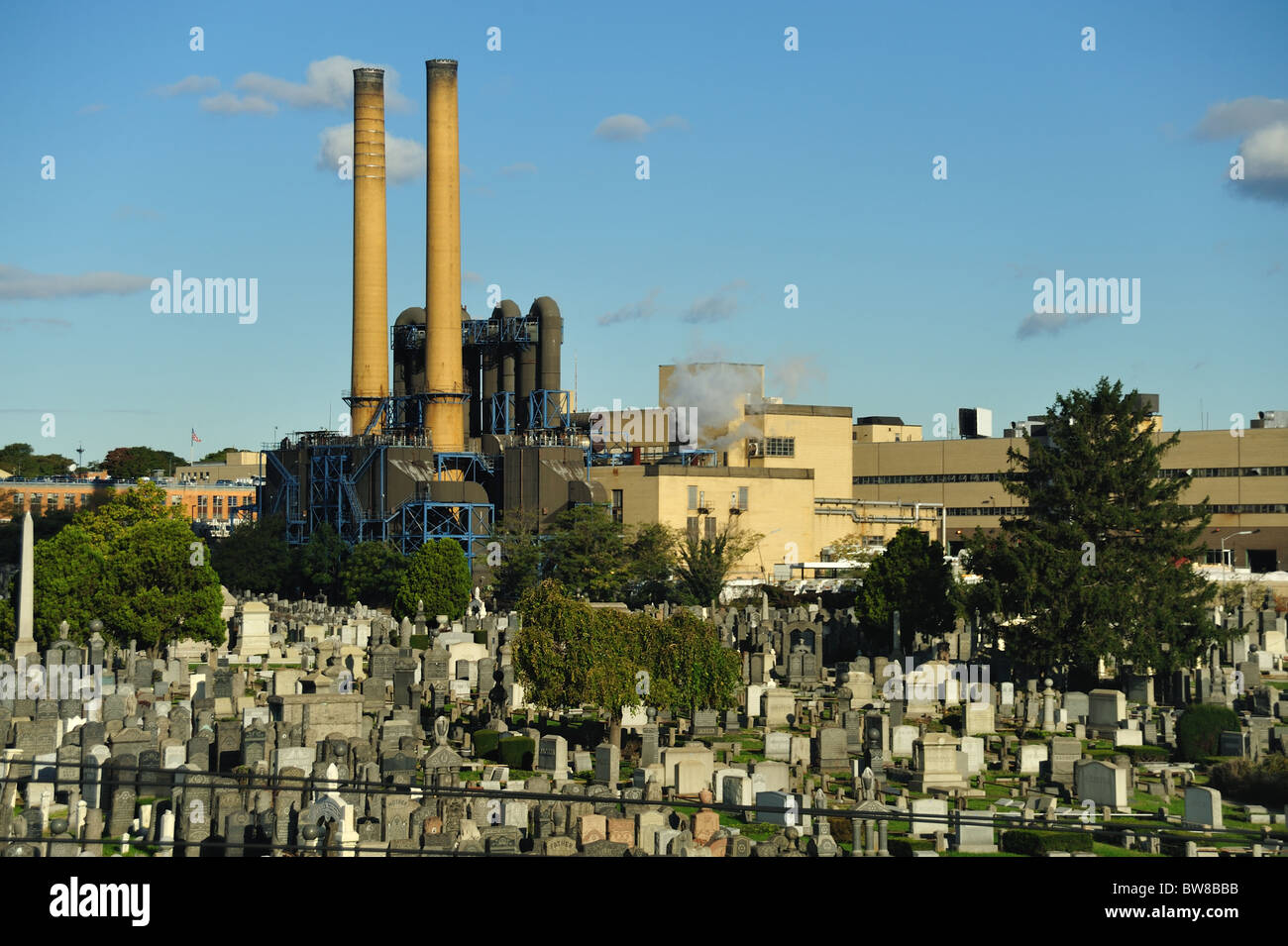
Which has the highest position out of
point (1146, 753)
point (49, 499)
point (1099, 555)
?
point (49, 499)

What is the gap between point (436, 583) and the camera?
6178 centimetres

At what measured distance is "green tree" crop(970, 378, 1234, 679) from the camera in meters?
41.5

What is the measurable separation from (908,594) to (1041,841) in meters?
29.5

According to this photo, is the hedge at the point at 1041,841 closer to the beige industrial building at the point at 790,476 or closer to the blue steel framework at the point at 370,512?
the blue steel framework at the point at 370,512

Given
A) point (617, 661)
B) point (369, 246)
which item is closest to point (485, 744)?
point (617, 661)

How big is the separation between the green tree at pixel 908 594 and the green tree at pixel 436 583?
1794cm

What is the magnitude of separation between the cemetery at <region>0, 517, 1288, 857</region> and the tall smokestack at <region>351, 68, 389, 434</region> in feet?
112

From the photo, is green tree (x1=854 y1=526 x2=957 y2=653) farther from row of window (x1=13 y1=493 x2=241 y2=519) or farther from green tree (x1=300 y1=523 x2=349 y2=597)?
row of window (x1=13 y1=493 x2=241 y2=519)

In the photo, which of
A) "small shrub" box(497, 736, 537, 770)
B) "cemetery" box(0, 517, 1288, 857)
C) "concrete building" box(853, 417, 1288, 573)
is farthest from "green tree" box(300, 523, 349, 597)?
"small shrub" box(497, 736, 537, 770)

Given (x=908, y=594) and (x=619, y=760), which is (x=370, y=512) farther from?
(x=619, y=760)

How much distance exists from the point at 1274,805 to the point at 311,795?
17.1 meters

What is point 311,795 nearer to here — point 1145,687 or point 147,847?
point 147,847

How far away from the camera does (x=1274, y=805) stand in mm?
27156
